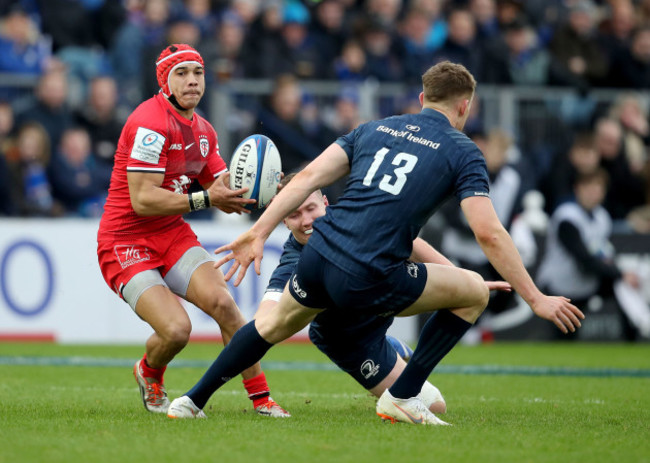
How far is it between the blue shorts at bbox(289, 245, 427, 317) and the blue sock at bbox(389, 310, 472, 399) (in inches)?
12.3

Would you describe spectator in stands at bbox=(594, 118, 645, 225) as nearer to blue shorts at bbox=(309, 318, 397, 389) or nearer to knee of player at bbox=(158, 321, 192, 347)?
blue shorts at bbox=(309, 318, 397, 389)

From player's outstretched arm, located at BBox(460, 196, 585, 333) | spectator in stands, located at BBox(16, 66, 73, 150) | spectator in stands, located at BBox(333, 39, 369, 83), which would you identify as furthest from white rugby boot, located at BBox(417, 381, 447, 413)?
spectator in stands, located at BBox(333, 39, 369, 83)

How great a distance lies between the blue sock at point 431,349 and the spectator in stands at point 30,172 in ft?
27.4

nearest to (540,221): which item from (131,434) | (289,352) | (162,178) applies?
(289,352)

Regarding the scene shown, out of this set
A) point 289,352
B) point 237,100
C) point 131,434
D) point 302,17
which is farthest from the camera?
point 302,17

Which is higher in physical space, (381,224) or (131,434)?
(381,224)

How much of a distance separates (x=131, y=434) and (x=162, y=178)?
80.6 inches

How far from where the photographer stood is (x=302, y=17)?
17703mm

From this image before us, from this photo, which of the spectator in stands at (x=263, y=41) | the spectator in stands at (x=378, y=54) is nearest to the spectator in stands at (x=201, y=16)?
the spectator in stands at (x=263, y=41)

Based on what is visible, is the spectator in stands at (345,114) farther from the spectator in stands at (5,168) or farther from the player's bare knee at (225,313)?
the player's bare knee at (225,313)

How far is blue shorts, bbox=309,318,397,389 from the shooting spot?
7.65 m

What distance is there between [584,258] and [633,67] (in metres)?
5.14

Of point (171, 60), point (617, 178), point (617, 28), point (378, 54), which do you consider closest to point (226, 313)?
point (171, 60)

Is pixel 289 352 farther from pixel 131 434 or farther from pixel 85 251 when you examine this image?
pixel 131 434
